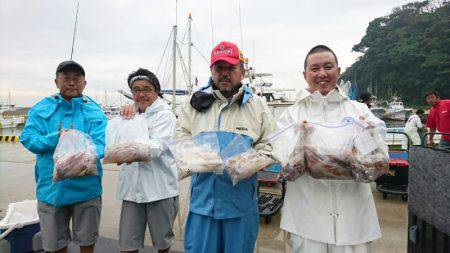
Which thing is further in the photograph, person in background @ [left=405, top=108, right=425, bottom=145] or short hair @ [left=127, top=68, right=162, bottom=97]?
person in background @ [left=405, top=108, right=425, bottom=145]

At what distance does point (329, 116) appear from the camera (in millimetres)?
1931

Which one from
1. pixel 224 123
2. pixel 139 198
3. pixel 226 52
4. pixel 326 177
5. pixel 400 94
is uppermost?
pixel 400 94

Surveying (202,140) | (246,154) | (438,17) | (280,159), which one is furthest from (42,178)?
(438,17)

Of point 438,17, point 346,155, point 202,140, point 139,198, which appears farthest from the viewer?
point 438,17

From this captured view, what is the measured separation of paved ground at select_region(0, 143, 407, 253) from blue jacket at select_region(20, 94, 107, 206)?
1.45 meters

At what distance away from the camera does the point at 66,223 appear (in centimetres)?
278

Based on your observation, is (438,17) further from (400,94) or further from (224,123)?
(224,123)

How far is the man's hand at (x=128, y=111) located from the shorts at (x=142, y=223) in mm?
759

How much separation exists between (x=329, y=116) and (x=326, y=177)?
440mm

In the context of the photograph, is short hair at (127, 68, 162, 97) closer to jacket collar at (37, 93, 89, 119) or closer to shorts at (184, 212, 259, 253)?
jacket collar at (37, 93, 89, 119)

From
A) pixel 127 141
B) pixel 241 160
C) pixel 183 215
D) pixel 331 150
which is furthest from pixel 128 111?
pixel 183 215

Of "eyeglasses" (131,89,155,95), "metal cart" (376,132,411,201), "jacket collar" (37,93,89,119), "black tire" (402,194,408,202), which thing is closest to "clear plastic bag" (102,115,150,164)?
"eyeglasses" (131,89,155,95)

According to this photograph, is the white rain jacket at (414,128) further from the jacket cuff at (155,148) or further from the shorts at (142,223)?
the jacket cuff at (155,148)

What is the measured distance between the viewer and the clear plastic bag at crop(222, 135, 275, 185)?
1.89 meters
